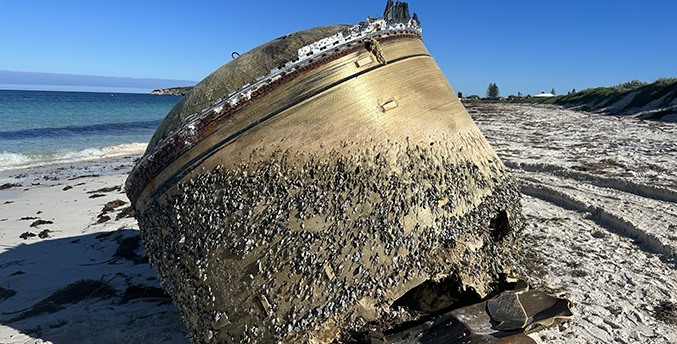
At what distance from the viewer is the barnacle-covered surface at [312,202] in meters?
2.35

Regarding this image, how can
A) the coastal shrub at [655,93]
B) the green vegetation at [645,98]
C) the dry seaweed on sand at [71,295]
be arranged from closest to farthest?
the dry seaweed on sand at [71,295] < the green vegetation at [645,98] < the coastal shrub at [655,93]

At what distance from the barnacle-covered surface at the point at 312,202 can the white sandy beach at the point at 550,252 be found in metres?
1.12

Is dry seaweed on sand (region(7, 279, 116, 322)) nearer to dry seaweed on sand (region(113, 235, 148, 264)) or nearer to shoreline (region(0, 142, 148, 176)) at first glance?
dry seaweed on sand (region(113, 235, 148, 264))

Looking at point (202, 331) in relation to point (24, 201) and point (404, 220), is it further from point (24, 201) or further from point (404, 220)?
point (24, 201)

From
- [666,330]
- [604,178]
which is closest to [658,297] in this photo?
[666,330]

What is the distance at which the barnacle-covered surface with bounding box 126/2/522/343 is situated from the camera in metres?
2.35

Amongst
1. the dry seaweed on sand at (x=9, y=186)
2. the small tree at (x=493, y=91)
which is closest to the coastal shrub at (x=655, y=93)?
the dry seaweed on sand at (x=9, y=186)

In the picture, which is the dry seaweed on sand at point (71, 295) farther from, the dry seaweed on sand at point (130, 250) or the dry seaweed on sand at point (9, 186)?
the dry seaweed on sand at point (9, 186)

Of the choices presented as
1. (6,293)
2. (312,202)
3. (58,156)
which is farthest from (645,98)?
(58,156)

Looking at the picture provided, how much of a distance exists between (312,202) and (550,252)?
323 cm

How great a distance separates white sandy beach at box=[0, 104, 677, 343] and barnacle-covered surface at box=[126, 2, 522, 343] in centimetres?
112

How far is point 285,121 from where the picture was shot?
8.10ft

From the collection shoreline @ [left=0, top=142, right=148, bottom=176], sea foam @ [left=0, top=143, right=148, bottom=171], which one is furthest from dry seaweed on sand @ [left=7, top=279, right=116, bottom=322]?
sea foam @ [left=0, top=143, right=148, bottom=171]

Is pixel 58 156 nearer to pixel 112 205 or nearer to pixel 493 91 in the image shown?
pixel 112 205
